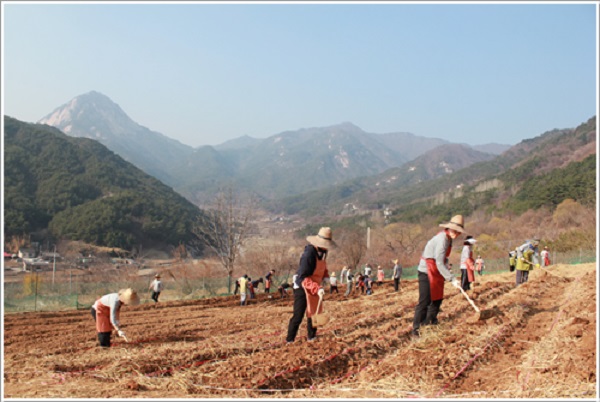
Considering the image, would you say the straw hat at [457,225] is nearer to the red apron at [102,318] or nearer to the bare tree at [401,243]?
the red apron at [102,318]

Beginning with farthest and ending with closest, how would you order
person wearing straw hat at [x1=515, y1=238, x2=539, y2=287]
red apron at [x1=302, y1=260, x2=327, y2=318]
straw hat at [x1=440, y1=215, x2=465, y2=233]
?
person wearing straw hat at [x1=515, y1=238, x2=539, y2=287]
straw hat at [x1=440, y1=215, x2=465, y2=233]
red apron at [x1=302, y1=260, x2=327, y2=318]

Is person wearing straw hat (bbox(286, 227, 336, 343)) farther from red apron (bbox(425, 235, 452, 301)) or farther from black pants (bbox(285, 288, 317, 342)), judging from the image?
red apron (bbox(425, 235, 452, 301))

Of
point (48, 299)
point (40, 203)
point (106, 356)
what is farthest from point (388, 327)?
point (40, 203)

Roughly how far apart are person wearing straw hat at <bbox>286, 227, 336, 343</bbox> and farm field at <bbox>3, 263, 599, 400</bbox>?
0.30 meters

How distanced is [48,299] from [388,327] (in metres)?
17.1

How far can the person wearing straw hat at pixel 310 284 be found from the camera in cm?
757

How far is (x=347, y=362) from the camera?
637 cm

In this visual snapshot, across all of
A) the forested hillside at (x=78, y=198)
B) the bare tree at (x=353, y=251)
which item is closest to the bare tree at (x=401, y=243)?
the bare tree at (x=353, y=251)

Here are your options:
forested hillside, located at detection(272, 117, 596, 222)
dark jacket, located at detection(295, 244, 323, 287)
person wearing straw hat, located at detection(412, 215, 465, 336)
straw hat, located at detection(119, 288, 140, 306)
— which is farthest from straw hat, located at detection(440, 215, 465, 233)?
forested hillside, located at detection(272, 117, 596, 222)

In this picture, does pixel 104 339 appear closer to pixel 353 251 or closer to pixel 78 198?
pixel 353 251

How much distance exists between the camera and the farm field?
5.19 meters

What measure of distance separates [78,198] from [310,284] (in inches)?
2383

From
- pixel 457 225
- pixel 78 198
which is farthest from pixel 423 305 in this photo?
pixel 78 198

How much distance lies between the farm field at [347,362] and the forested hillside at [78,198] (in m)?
48.5
